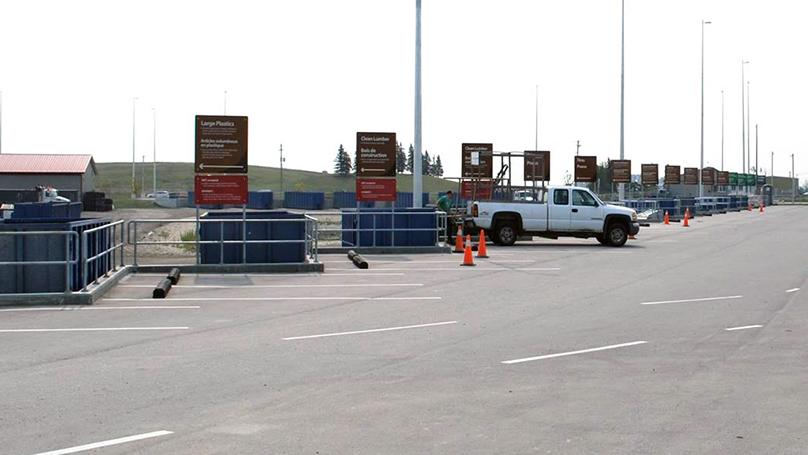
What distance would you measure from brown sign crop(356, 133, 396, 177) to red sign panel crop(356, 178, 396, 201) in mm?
168

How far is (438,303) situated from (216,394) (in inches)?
293

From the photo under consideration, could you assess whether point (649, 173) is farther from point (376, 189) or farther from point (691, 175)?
point (376, 189)

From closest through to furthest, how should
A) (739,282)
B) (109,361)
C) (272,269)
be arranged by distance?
(109,361), (739,282), (272,269)

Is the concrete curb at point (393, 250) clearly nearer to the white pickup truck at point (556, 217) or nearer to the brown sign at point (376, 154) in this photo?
the brown sign at point (376, 154)

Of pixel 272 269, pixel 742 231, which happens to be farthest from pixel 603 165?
pixel 272 269

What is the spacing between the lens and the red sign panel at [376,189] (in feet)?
90.9

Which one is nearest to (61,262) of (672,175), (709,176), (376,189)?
(376,189)

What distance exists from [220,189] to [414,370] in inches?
521

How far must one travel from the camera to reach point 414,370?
383 inches

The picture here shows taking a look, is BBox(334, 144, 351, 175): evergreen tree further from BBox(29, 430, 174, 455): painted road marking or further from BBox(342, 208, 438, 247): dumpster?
BBox(29, 430, 174, 455): painted road marking

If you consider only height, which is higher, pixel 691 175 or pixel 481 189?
pixel 691 175

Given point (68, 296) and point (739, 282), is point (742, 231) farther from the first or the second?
point (68, 296)

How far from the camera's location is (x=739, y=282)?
62.5ft

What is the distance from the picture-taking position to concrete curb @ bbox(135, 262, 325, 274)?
2139cm
